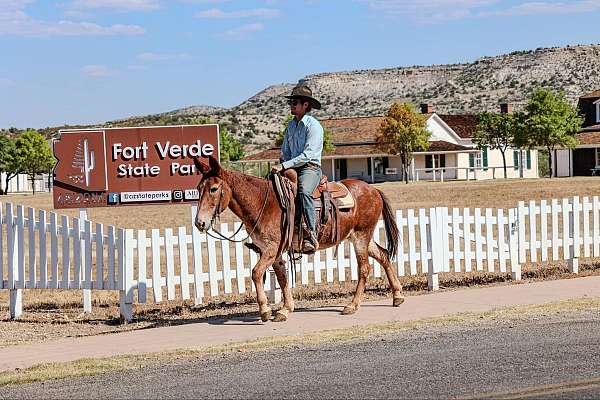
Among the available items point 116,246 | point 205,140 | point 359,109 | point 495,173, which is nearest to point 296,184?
point 116,246

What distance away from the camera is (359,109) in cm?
16225

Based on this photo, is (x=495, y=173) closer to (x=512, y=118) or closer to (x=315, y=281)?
(x=512, y=118)

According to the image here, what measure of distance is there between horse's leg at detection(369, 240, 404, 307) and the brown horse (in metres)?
0.01

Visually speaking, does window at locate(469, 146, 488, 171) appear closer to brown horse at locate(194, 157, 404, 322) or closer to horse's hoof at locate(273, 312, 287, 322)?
brown horse at locate(194, 157, 404, 322)

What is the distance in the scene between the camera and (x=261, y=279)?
11.8m

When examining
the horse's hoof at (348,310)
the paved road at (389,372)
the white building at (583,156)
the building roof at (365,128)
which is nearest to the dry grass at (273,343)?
the paved road at (389,372)

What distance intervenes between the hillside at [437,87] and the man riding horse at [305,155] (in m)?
105

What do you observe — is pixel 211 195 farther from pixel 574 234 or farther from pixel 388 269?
pixel 574 234

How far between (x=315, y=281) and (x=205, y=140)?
9.81 feet

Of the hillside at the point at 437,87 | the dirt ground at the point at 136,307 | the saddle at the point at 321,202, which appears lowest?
the dirt ground at the point at 136,307

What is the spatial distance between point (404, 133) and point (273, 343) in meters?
59.6

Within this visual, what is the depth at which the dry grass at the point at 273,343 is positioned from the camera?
30.6ft

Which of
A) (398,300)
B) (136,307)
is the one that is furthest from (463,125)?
(398,300)

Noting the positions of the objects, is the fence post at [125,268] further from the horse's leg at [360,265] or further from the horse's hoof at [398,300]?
the horse's hoof at [398,300]
